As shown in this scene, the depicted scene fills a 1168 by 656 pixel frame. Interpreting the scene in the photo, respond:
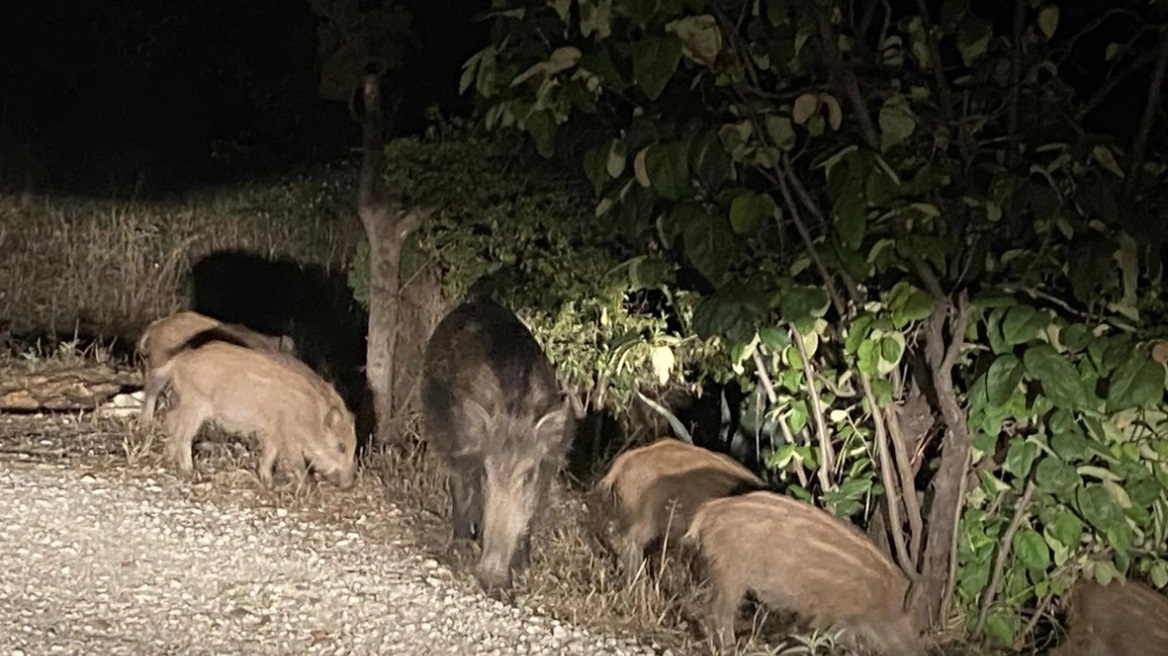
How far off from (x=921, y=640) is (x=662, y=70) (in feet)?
6.61

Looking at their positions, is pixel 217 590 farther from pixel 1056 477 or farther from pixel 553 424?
pixel 1056 477

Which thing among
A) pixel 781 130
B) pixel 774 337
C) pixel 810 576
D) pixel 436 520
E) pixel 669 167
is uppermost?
pixel 781 130

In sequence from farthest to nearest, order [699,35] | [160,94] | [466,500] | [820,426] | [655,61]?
1. [160,94]
2. [466,500]
3. [820,426]
4. [699,35]
5. [655,61]

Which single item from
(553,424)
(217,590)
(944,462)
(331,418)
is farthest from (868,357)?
(331,418)

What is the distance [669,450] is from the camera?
5.26 metres

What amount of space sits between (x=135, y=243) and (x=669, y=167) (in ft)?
21.3

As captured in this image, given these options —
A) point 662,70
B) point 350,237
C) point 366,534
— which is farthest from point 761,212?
point 350,237

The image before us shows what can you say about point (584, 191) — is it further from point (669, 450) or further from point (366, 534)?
point (366, 534)

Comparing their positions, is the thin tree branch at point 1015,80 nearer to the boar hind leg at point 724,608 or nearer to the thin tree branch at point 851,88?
the thin tree branch at point 851,88

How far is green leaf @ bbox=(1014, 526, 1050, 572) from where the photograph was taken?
429 centimetres

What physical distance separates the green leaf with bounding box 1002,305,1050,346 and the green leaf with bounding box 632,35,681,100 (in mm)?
1104

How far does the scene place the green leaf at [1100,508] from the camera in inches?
161

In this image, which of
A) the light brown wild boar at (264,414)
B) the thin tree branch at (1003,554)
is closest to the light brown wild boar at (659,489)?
the thin tree branch at (1003,554)

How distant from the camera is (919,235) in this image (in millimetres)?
3867
